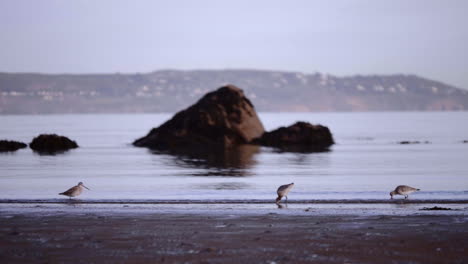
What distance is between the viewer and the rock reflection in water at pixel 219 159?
95.2ft

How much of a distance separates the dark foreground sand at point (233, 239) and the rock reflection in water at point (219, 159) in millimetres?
14362

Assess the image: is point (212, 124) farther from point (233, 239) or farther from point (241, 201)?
point (233, 239)

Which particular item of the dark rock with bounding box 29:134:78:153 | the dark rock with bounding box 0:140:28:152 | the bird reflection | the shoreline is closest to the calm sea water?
the shoreline

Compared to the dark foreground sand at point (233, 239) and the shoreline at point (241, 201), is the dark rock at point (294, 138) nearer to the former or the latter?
the shoreline at point (241, 201)

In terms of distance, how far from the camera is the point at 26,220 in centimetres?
1310

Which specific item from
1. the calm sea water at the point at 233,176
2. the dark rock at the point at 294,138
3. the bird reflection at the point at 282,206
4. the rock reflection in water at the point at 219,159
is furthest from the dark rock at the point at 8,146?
the bird reflection at the point at 282,206

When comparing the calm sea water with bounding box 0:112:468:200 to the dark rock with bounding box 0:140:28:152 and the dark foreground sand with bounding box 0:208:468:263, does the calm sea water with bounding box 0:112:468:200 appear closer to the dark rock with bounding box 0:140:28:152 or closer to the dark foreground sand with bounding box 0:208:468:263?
the dark foreground sand with bounding box 0:208:468:263

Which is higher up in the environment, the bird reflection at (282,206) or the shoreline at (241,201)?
the shoreline at (241,201)

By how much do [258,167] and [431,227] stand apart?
769 inches

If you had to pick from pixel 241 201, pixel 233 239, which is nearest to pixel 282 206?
pixel 241 201

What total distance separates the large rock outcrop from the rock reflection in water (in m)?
1.47

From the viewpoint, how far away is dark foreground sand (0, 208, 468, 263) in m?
9.66

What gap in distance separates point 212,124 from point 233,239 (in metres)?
37.4

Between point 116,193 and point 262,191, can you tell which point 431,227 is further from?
point 116,193
